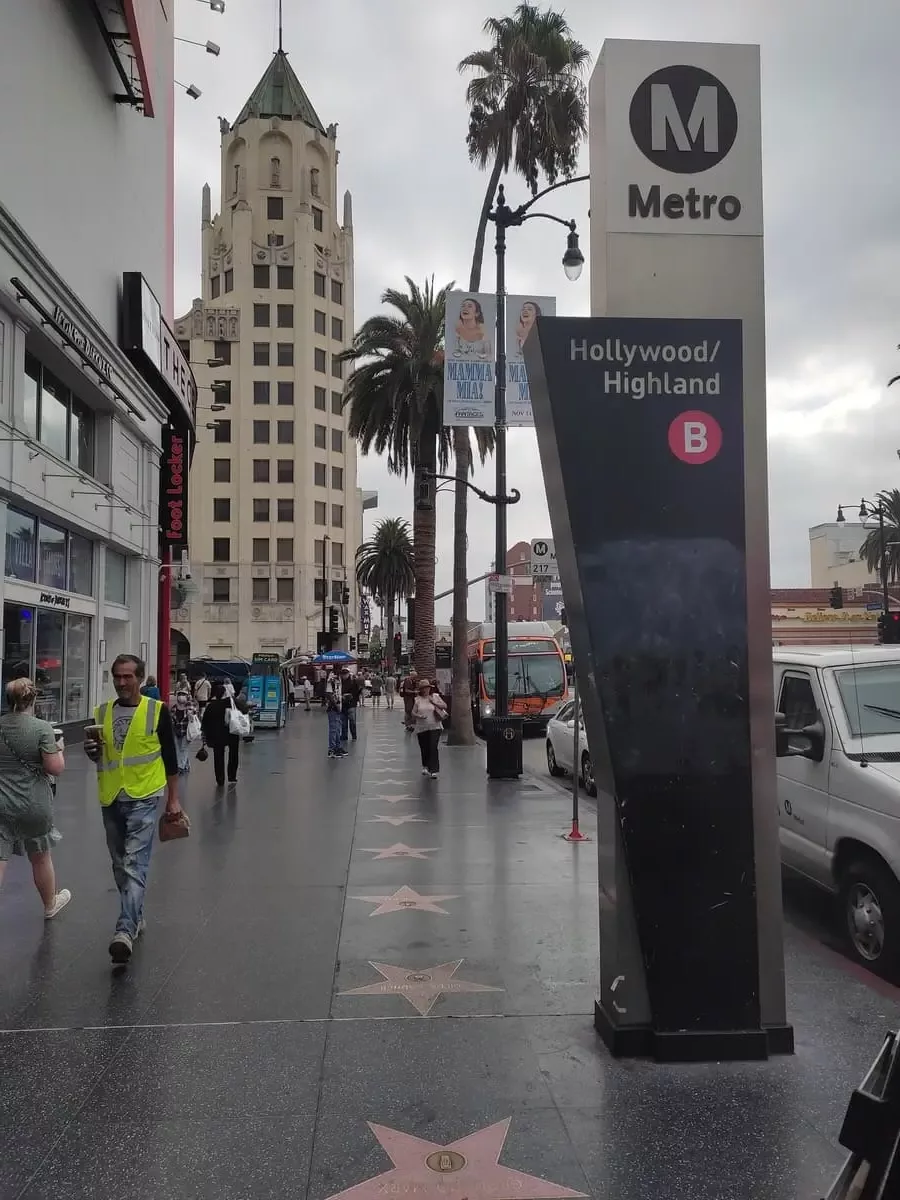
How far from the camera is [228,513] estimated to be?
69.4 meters

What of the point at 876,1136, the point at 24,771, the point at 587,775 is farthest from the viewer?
the point at 587,775

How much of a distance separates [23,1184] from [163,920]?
3.50 meters

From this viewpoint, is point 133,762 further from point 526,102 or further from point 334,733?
point 526,102

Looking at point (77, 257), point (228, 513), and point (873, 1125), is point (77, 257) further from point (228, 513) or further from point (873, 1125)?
point (228, 513)

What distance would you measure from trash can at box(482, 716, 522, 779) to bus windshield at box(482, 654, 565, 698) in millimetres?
12040

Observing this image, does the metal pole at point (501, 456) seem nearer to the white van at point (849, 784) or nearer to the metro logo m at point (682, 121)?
the white van at point (849, 784)

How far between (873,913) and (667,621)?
272cm

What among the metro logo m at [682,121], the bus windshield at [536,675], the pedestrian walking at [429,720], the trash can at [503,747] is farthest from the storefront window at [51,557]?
the metro logo m at [682,121]

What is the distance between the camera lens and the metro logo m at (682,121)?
15.0 ft

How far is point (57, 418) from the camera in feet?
65.2

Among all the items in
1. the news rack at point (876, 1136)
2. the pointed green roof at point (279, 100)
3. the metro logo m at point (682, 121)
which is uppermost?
the pointed green roof at point (279, 100)

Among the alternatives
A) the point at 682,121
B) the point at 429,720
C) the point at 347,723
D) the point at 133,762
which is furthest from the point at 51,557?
the point at 682,121

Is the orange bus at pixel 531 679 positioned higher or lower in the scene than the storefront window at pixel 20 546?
lower

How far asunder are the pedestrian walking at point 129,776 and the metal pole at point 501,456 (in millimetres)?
10242
